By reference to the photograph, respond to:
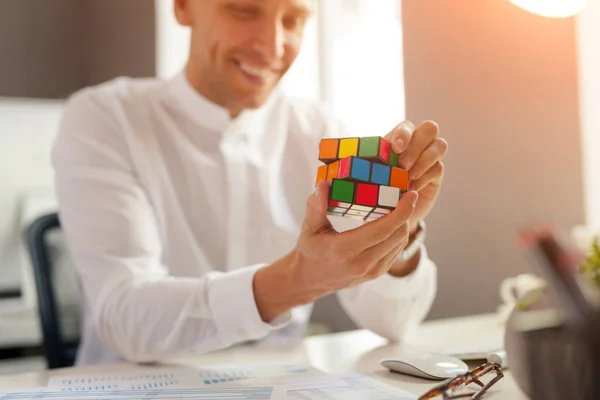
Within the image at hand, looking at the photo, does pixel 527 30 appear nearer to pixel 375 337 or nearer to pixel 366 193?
pixel 375 337

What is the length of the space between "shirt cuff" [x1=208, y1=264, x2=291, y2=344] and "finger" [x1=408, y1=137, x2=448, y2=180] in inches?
9.9

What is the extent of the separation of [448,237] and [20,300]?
153 centimetres

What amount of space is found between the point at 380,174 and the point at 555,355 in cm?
23

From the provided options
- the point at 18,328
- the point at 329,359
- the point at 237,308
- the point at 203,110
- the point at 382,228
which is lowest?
the point at 18,328

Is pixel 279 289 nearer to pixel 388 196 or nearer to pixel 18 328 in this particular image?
pixel 388 196

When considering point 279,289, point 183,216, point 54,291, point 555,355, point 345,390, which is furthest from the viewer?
point 54,291

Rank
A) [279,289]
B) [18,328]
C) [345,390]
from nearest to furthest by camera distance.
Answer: [345,390]
[279,289]
[18,328]

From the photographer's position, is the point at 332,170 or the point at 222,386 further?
the point at 222,386

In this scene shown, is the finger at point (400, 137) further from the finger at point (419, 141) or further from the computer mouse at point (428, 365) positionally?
the computer mouse at point (428, 365)

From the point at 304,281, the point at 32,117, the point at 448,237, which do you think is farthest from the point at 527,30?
the point at 32,117

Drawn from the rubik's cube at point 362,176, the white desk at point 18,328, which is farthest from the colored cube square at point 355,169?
the white desk at point 18,328

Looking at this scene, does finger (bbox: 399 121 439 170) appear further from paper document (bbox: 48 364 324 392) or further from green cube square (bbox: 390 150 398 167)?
paper document (bbox: 48 364 324 392)

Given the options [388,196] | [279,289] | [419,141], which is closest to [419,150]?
[419,141]

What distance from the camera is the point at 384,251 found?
70 centimetres
